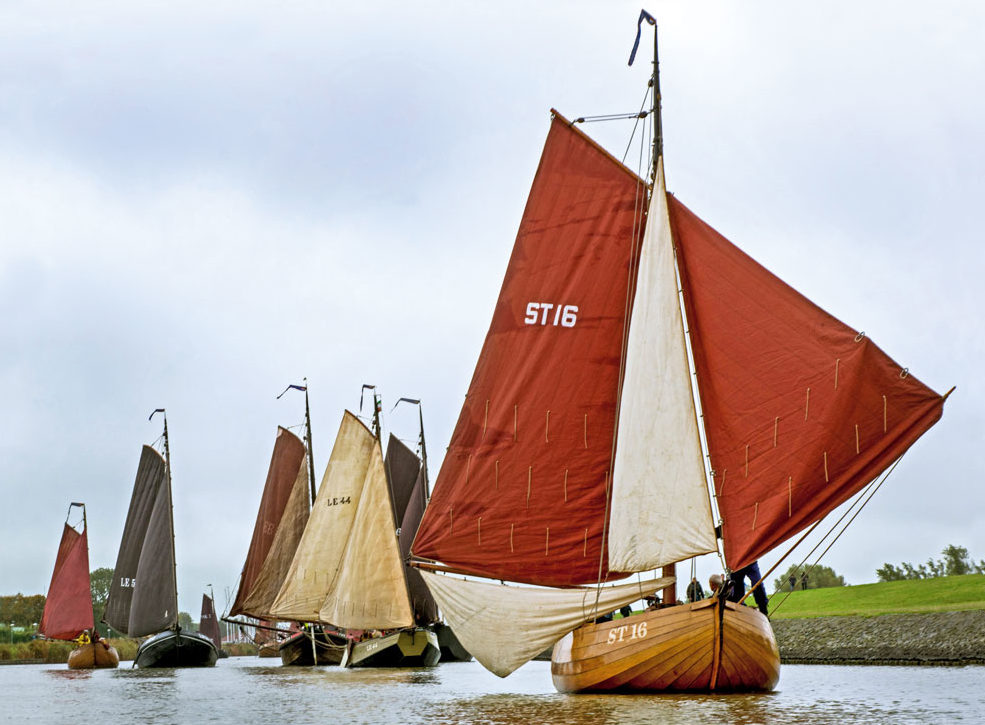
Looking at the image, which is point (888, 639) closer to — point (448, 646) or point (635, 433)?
point (635, 433)

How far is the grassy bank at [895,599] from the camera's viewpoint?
152 feet

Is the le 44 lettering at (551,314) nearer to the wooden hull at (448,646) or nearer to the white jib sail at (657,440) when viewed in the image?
the white jib sail at (657,440)

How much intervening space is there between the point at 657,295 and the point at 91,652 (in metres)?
52.2

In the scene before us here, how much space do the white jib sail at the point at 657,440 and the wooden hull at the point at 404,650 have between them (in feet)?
85.3

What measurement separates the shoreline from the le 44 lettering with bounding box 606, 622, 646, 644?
18.0 m

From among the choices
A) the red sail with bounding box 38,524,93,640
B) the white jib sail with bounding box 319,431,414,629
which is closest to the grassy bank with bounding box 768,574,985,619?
the white jib sail with bounding box 319,431,414,629

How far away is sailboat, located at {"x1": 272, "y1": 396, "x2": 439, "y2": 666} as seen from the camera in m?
48.4

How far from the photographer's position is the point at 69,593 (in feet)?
234

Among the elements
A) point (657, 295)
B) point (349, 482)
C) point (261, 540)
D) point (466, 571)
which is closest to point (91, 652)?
point (261, 540)

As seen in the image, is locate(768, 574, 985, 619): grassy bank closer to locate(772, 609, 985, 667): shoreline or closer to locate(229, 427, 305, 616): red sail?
locate(772, 609, 985, 667): shoreline

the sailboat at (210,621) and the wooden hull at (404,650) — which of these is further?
the sailboat at (210,621)

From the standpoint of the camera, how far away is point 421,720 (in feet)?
67.1

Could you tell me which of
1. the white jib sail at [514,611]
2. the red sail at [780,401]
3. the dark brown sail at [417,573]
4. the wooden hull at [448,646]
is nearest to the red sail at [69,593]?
the wooden hull at [448,646]

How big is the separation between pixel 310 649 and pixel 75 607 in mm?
17992
